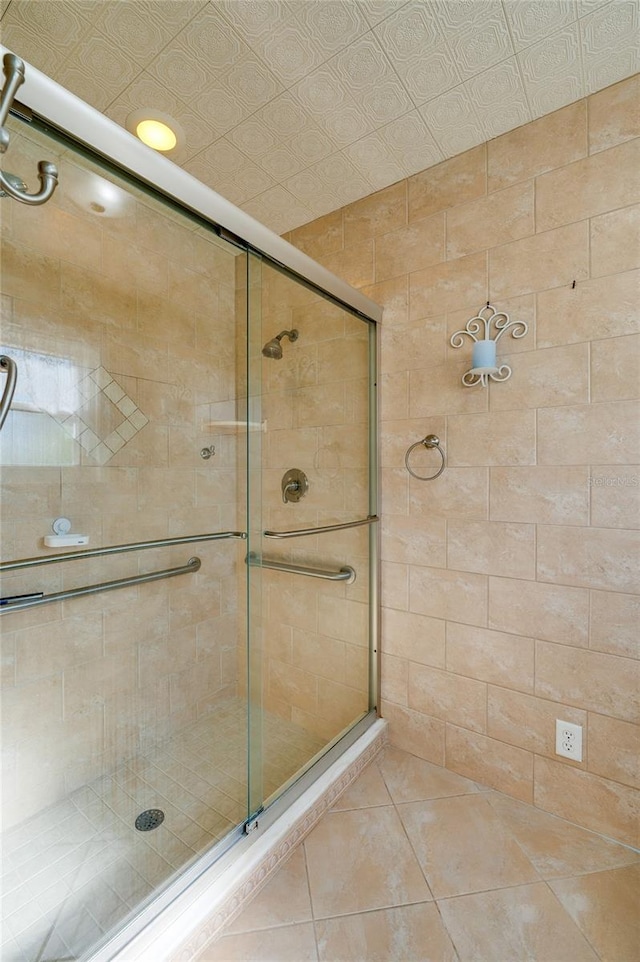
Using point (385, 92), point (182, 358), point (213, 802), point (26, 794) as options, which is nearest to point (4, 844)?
point (26, 794)

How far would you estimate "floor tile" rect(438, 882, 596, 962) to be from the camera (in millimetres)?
961

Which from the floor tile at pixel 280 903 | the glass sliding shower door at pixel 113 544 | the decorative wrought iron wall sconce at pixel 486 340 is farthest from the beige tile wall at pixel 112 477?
the decorative wrought iron wall sconce at pixel 486 340

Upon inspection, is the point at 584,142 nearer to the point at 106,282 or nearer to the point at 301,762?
the point at 106,282

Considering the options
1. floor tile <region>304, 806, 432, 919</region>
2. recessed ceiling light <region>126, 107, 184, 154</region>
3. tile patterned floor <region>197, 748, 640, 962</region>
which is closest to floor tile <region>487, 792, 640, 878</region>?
tile patterned floor <region>197, 748, 640, 962</region>

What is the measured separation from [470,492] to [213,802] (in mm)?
1278

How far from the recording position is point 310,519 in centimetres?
150

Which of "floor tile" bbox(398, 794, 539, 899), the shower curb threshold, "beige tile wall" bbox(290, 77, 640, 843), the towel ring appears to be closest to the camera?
the shower curb threshold

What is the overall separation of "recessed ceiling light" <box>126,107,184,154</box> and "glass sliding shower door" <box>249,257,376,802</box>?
0.57m

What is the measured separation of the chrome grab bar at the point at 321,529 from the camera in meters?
1.34

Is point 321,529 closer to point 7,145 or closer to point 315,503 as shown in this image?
point 315,503

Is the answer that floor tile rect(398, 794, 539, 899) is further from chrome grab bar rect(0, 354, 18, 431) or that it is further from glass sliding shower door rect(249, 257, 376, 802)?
chrome grab bar rect(0, 354, 18, 431)

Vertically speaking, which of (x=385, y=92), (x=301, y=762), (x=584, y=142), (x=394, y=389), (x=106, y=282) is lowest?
(x=301, y=762)

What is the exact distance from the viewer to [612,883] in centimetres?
113

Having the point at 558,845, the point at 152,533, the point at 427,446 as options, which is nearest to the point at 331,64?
the point at 427,446
